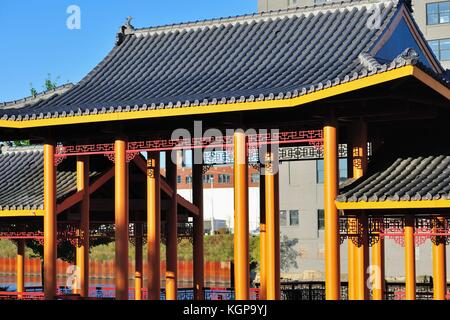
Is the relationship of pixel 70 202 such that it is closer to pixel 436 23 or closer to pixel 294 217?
pixel 294 217

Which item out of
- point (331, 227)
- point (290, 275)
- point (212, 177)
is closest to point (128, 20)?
point (331, 227)

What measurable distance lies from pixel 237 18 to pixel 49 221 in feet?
28.7

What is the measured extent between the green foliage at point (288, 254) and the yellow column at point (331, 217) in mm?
40834

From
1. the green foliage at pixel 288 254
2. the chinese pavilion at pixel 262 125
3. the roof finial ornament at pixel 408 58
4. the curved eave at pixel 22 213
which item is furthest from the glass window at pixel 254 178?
the roof finial ornament at pixel 408 58

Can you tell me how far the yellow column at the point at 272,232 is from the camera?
26427mm

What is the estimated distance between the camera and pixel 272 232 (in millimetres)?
26406

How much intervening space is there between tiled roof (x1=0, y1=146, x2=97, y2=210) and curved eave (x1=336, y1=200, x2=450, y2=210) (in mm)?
10214

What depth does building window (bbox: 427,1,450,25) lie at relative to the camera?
62.0 metres

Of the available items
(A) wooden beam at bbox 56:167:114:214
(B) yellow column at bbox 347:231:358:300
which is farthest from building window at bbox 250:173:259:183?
(B) yellow column at bbox 347:231:358:300

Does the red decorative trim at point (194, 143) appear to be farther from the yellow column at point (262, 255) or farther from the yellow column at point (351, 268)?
the yellow column at point (262, 255)

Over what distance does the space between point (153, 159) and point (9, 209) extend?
504 cm
